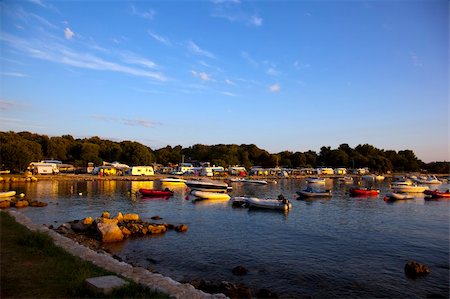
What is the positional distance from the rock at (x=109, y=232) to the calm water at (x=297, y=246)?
1.26 meters

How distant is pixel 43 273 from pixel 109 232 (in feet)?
48.3

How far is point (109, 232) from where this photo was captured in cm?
2634

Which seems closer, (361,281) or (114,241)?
(361,281)

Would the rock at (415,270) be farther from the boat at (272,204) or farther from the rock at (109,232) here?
the boat at (272,204)

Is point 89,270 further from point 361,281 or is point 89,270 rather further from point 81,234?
point 81,234

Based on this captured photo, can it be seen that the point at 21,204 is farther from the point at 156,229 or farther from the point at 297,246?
the point at 297,246

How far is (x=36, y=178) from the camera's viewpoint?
272ft

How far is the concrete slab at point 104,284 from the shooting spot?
32.6ft

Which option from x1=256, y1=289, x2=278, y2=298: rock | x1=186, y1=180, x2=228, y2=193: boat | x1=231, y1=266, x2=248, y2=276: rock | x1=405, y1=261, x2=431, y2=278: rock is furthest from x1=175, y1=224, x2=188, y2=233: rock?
x1=186, y1=180, x2=228, y2=193: boat

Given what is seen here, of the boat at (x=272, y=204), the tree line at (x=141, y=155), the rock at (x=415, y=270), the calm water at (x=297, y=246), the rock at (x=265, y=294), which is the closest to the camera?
the rock at (x=265, y=294)

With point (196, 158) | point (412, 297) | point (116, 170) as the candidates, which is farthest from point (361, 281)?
point (196, 158)

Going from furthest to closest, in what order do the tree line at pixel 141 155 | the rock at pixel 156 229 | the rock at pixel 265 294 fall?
the tree line at pixel 141 155 < the rock at pixel 156 229 < the rock at pixel 265 294

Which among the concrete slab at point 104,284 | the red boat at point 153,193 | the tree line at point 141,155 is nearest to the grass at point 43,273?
the concrete slab at point 104,284

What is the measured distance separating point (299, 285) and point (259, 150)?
543 feet
